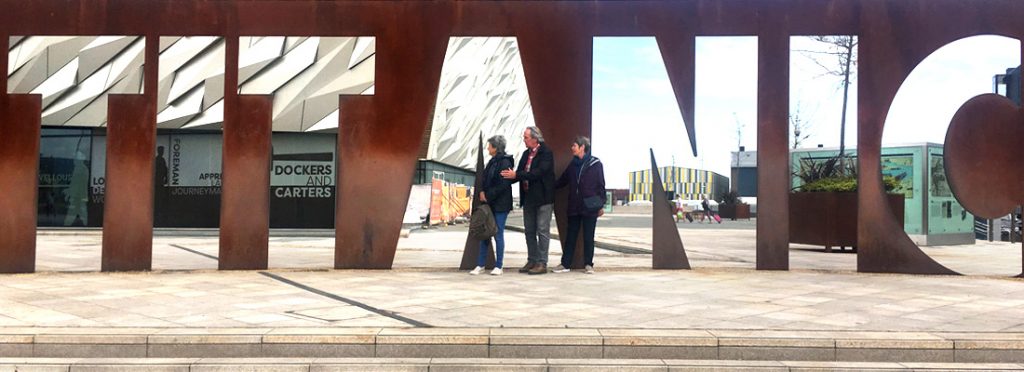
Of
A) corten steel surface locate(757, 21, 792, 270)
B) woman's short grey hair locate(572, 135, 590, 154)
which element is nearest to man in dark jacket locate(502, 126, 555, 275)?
woman's short grey hair locate(572, 135, 590, 154)

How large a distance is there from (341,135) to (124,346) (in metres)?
4.31

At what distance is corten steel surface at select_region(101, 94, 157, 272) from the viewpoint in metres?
8.59

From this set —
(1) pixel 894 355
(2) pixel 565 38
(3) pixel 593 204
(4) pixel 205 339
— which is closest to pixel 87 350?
(4) pixel 205 339

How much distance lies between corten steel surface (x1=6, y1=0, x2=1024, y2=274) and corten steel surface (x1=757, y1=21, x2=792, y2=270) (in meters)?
0.01

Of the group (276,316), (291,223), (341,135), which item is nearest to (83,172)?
(291,223)

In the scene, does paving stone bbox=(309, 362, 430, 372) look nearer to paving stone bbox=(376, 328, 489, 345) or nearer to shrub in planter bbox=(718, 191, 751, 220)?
paving stone bbox=(376, 328, 489, 345)

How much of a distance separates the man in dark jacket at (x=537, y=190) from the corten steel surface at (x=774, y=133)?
2459mm

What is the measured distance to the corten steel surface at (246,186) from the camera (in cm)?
871

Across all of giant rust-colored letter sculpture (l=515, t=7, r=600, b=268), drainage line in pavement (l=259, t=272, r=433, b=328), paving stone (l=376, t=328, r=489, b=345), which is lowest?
paving stone (l=376, t=328, r=489, b=345)

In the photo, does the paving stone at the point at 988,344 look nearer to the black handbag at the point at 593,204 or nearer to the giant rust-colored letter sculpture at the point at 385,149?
the black handbag at the point at 593,204

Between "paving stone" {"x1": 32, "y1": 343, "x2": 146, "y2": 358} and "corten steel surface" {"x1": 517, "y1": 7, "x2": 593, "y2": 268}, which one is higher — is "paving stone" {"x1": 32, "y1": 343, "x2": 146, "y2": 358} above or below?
below

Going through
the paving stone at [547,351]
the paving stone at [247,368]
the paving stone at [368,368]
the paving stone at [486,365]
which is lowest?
the paving stone at [247,368]

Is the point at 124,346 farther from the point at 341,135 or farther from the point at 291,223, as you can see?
the point at 291,223

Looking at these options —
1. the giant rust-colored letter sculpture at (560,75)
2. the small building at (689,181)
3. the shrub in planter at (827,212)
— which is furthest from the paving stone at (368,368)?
the small building at (689,181)
